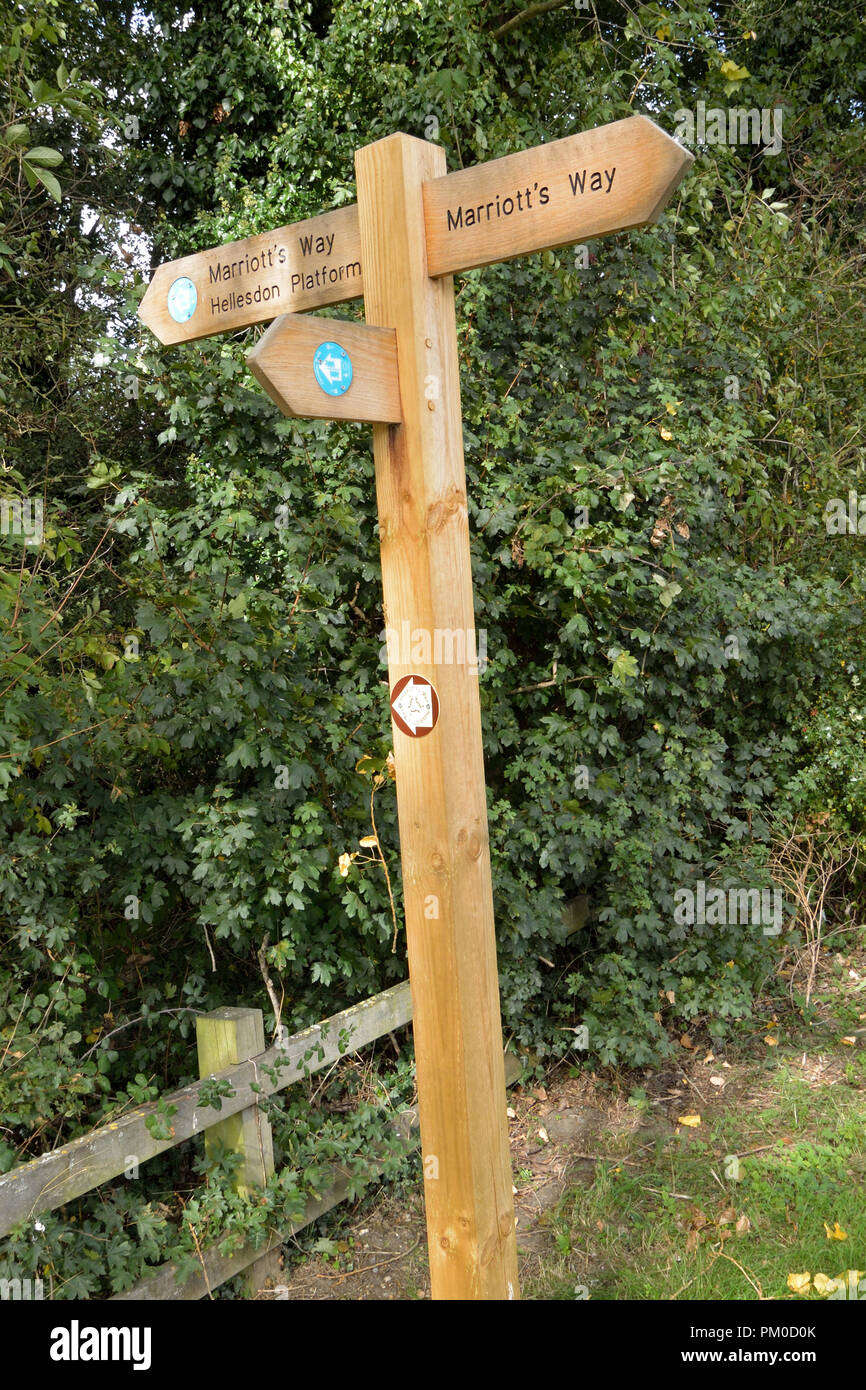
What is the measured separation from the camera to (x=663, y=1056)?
5.13m

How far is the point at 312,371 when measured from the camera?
2.31 m

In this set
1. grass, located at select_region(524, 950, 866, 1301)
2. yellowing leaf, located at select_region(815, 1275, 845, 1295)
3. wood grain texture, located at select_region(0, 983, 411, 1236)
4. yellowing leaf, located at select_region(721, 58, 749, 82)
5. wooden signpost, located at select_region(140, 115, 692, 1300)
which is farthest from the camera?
yellowing leaf, located at select_region(721, 58, 749, 82)

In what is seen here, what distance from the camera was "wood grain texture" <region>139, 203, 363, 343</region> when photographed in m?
2.69

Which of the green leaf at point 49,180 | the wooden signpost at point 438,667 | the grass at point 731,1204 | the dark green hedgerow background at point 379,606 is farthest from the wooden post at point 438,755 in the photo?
the grass at point 731,1204

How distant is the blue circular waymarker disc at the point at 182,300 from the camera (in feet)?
9.59

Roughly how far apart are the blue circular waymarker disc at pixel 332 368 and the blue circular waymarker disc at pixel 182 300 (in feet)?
2.46

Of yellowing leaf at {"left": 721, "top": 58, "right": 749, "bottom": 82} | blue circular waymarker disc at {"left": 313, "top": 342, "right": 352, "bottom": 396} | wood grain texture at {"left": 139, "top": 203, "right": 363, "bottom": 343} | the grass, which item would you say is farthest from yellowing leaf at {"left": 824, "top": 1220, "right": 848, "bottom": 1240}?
yellowing leaf at {"left": 721, "top": 58, "right": 749, "bottom": 82}

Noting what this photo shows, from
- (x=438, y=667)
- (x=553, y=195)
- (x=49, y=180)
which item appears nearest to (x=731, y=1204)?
(x=438, y=667)

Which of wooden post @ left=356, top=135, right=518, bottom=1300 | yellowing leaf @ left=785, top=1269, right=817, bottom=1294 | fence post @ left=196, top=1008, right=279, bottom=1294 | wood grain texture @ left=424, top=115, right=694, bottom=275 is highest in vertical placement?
wood grain texture @ left=424, top=115, right=694, bottom=275

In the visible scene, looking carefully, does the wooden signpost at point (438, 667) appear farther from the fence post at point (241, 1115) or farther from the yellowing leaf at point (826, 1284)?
the yellowing leaf at point (826, 1284)

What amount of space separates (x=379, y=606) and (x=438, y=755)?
2123mm

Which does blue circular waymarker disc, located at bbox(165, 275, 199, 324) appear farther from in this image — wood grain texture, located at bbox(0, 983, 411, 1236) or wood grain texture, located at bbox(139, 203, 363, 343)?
wood grain texture, located at bbox(0, 983, 411, 1236)

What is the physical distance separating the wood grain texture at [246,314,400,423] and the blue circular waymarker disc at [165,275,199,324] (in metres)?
0.64

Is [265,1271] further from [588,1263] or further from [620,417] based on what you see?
[620,417]
